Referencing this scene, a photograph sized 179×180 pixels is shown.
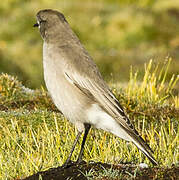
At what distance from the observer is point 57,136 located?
6.49 metres

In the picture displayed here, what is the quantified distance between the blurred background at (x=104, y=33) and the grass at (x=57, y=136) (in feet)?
31.0

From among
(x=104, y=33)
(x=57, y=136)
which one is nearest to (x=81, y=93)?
(x=57, y=136)

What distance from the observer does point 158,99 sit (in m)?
10.2

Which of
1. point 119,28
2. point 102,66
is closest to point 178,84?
point 102,66

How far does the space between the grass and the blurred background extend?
9462 millimetres

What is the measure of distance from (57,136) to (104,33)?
2002 centimetres

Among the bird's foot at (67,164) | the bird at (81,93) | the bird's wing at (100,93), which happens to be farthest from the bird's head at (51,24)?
the bird's foot at (67,164)

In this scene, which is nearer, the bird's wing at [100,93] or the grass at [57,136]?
the bird's wing at [100,93]

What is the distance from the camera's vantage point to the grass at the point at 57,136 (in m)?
5.96

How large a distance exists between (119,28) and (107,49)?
1.84 meters

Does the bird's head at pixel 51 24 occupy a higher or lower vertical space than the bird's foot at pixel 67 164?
higher

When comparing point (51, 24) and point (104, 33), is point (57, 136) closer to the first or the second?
point (51, 24)

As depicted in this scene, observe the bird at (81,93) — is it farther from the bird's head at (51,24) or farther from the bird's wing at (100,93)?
the bird's head at (51,24)

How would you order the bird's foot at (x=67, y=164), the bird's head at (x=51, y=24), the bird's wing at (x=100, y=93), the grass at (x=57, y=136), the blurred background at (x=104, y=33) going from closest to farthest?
1. the bird's foot at (x=67, y=164)
2. the bird's wing at (x=100, y=93)
3. the grass at (x=57, y=136)
4. the bird's head at (x=51, y=24)
5. the blurred background at (x=104, y=33)
